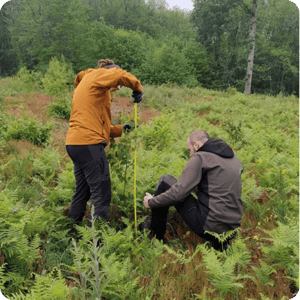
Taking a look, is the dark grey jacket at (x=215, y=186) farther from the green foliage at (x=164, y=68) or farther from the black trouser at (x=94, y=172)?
the green foliage at (x=164, y=68)

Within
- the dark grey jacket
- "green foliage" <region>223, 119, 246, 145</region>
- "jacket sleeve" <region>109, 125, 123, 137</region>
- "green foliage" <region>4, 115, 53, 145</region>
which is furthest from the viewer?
"green foliage" <region>223, 119, 246, 145</region>

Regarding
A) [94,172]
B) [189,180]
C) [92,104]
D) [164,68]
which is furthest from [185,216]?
[164,68]

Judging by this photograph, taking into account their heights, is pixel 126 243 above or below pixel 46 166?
below

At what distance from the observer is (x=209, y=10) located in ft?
107

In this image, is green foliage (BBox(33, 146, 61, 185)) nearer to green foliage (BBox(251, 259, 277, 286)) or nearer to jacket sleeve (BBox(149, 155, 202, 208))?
jacket sleeve (BBox(149, 155, 202, 208))

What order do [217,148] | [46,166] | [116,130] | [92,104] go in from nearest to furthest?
[217,148]
[92,104]
[116,130]
[46,166]

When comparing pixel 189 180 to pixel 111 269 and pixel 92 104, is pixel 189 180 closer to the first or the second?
pixel 111 269

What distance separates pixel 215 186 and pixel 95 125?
1707 millimetres

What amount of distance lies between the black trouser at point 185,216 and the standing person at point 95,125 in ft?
2.41

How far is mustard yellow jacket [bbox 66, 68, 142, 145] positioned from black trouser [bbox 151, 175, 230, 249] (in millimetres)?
1093

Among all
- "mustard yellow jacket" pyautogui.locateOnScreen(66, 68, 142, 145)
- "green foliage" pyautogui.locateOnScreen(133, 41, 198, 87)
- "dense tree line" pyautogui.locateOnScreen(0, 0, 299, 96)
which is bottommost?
"mustard yellow jacket" pyautogui.locateOnScreen(66, 68, 142, 145)

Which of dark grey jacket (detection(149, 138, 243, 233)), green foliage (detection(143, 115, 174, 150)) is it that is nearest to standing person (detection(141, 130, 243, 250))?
dark grey jacket (detection(149, 138, 243, 233))

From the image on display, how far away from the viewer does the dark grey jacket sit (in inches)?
107

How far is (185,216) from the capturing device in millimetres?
3045
